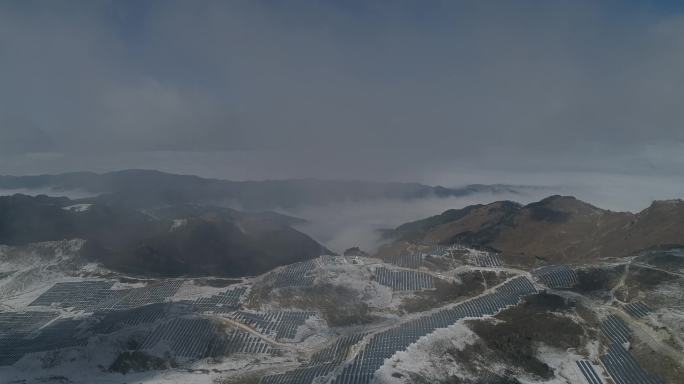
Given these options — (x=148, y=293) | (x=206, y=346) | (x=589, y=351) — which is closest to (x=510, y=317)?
(x=589, y=351)

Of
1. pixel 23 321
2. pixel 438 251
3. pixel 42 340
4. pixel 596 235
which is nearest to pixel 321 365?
pixel 42 340

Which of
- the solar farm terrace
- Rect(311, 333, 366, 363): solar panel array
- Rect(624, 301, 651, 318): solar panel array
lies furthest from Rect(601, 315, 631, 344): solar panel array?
Rect(311, 333, 366, 363): solar panel array

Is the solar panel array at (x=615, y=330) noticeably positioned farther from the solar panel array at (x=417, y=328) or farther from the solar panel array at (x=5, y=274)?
the solar panel array at (x=5, y=274)

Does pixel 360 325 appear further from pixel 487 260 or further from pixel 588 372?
pixel 588 372

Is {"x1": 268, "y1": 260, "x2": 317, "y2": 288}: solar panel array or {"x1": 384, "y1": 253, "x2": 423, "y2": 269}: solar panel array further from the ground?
{"x1": 384, "y1": 253, "x2": 423, "y2": 269}: solar panel array

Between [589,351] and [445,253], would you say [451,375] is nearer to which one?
[589,351]

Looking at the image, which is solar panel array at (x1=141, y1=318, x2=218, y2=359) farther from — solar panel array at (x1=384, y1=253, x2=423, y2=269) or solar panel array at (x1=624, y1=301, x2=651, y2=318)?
solar panel array at (x1=624, y1=301, x2=651, y2=318)
